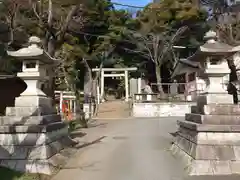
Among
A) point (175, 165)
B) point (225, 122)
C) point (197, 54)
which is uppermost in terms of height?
point (197, 54)

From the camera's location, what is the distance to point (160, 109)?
2089cm

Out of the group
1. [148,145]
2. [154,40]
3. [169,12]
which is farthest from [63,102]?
[169,12]

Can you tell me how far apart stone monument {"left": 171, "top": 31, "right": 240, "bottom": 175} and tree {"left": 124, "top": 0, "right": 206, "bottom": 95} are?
62.8ft

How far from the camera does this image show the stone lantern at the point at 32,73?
7480 mm

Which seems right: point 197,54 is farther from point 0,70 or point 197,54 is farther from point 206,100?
point 0,70

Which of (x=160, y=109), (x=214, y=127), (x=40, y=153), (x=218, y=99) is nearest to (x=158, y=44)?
(x=160, y=109)

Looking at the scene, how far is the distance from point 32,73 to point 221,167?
207 inches

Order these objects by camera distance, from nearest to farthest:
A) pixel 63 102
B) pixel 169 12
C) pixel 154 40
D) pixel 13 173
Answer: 1. pixel 13 173
2. pixel 63 102
3. pixel 154 40
4. pixel 169 12

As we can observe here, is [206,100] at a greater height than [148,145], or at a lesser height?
greater

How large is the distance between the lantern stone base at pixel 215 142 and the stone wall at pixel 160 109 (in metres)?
13.5

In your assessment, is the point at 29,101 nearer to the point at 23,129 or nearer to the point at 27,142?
the point at 23,129

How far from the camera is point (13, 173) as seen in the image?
6566 mm

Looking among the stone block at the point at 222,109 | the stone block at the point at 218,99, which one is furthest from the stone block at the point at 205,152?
the stone block at the point at 218,99

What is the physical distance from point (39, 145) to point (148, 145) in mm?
4546
